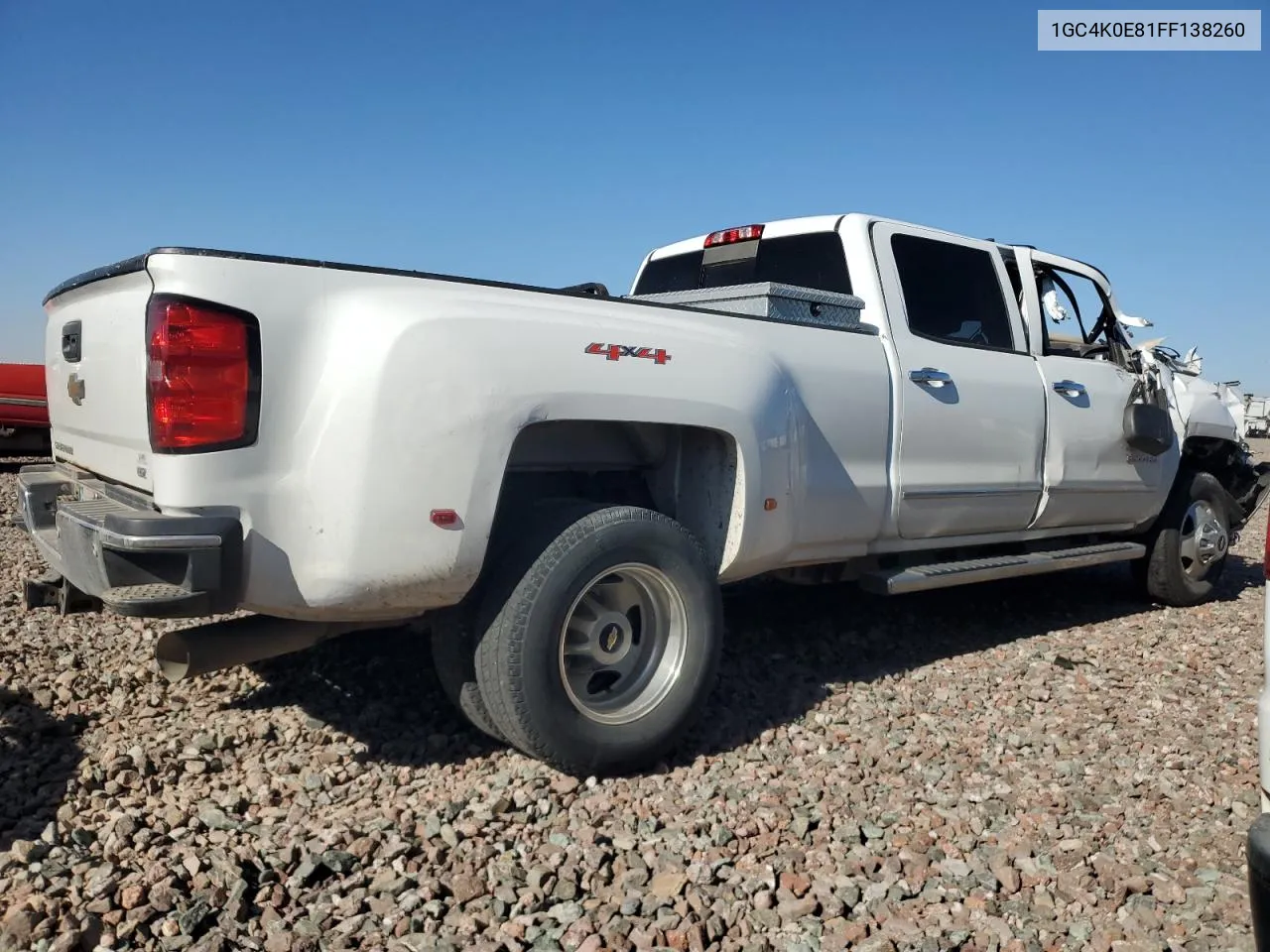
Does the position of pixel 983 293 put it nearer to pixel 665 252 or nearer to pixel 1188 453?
pixel 665 252

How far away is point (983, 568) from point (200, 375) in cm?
358

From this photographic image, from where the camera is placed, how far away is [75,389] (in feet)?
11.5

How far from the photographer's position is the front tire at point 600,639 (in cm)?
310

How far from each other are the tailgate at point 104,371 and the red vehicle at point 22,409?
28.6ft

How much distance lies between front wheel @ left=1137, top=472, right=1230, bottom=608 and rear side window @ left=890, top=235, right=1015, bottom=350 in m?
2.00

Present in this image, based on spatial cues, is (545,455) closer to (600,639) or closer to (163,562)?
(600,639)

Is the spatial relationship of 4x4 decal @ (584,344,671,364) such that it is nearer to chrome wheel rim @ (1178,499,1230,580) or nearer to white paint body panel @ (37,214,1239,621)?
white paint body panel @ (37,214,1239,621)

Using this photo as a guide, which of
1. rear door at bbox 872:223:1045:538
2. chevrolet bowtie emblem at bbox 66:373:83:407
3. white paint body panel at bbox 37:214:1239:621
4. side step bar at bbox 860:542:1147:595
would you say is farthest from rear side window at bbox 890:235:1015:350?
chevrolet bowtie emblem at bbox 66:373:83:407

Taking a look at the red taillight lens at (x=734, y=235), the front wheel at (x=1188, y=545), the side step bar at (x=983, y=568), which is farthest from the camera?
the front wheel at (x=1188, y=545)

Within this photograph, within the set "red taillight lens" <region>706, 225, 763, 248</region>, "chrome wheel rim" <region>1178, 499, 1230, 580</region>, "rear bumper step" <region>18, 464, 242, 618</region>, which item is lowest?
"chrome wheel rim" <region>1178, 499, 1230, 580</region>

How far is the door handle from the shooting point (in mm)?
4434

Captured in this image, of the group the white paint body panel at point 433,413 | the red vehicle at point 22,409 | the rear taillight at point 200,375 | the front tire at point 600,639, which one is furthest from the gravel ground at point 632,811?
the red vehicle at point 22,409

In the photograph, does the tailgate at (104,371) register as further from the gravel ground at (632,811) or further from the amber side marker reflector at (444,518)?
the gravel ground at (632,811)

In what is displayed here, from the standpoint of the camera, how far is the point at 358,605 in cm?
291
